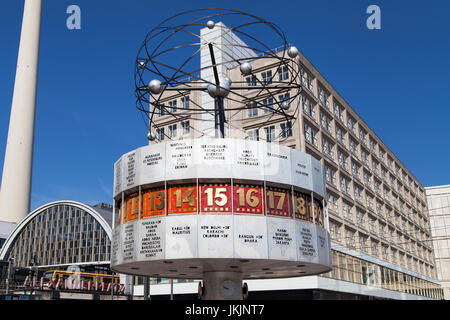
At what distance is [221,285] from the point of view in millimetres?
21250

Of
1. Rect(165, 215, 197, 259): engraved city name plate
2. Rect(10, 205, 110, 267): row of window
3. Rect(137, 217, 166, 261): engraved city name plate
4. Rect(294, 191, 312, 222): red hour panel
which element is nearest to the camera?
Rect(165, 215, 197, 259): engraved city name plate

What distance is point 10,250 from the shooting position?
8275 centimetres

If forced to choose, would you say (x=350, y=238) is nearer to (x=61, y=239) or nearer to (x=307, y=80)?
(x=307, y=80)

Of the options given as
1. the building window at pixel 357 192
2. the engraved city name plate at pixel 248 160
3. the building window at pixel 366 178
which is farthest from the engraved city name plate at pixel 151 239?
the building window at pixel 366 178

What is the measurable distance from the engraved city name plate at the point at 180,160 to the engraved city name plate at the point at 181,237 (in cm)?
171

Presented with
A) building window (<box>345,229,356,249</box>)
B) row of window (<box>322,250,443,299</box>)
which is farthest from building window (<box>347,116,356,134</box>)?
row of window (<box>322,250,443,299</box>)

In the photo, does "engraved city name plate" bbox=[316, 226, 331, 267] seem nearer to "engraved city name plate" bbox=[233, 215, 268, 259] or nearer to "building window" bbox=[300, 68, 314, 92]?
"engraved city name plate" bbox=[233, 215, 268, 259]

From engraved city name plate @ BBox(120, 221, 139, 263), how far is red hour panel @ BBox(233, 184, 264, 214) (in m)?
4.29

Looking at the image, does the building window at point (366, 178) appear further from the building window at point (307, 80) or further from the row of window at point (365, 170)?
the building window at point (307, 80)

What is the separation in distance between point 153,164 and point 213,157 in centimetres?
256

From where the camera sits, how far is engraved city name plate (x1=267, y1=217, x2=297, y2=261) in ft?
61.8

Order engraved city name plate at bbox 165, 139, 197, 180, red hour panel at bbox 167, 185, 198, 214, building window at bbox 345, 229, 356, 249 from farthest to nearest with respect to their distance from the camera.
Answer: building window at bbox 345, 229, 356, 249, engraved city name plate at bbox 165, 139, 197, 180, red hour panel at bbox 167, 185, 198, 214

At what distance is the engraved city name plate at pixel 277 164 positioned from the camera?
19.7 metres
